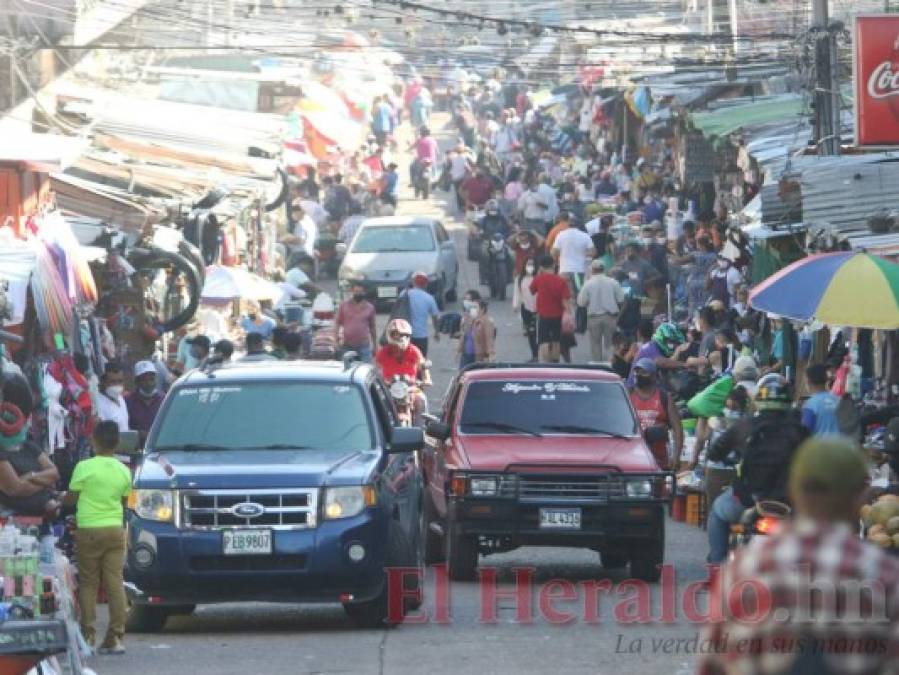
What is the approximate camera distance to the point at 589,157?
5281 centimetres

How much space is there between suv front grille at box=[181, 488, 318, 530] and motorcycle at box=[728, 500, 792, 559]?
8.60ft

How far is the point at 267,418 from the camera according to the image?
14.9m

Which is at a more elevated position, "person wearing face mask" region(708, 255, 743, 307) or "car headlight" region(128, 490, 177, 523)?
"person wearing face mask" region(708, 255, 743, 307)

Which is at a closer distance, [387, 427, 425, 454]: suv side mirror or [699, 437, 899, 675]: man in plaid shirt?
[699, 437, 899, 675]: man in plaid shirt

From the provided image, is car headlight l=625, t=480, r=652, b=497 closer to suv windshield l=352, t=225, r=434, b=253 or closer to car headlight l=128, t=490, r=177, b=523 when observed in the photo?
car headlight l=128, t=490, r=177, b=523

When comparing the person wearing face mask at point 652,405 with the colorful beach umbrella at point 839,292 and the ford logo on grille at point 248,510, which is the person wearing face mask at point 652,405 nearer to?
the colorful beach umbrella at point 839,292

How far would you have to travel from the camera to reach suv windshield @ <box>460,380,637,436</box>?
691 inches

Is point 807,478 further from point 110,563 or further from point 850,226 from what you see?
point 850,226

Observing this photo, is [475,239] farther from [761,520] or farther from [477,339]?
[761,520]

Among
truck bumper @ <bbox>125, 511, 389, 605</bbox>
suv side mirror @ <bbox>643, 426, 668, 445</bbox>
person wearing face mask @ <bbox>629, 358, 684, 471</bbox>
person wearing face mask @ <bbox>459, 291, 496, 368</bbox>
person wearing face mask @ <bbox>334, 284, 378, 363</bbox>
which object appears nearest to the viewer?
truck bumper @ <bbox>125, 511, 389, 605</bbox>

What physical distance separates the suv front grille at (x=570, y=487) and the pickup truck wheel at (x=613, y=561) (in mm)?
1051

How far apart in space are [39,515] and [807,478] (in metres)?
9.16

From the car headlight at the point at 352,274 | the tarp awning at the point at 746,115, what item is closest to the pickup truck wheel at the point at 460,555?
the tarp awning at the point at 746,115

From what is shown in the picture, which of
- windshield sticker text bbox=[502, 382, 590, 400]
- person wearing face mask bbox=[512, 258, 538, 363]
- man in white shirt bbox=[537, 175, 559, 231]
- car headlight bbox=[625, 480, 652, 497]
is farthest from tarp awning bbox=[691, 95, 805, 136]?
car headlight bbox=[625, 480, 652, 497]
